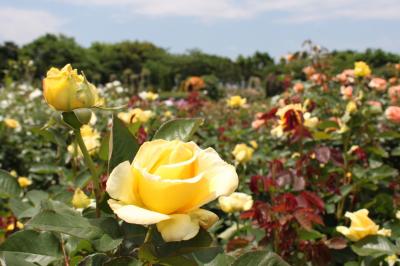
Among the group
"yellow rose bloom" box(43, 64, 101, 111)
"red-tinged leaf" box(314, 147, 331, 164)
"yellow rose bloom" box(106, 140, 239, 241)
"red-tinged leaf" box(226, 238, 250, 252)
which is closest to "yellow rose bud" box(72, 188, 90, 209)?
"yellow rose bloom" box(43, 64, 101, 111)

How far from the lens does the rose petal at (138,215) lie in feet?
1.66

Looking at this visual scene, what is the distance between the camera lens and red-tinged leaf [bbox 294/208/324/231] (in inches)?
49.7

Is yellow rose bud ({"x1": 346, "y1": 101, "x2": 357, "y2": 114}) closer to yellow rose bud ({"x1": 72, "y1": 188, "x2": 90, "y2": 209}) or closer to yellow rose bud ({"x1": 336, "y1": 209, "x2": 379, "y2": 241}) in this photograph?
yellow rose bud ({"x1": 336, "y1": 209, "x2": 379, "y2": 241})

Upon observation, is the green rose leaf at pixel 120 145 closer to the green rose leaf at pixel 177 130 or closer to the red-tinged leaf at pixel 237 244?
the green rose leaf at pixel 177 130

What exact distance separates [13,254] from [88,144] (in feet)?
2.73

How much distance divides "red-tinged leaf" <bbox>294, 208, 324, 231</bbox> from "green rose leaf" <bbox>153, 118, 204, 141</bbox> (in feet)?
2.11

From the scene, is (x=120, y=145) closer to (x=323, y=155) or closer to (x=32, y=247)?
(x=32, y=247)

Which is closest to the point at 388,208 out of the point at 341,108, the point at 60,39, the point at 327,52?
the point at 341,108

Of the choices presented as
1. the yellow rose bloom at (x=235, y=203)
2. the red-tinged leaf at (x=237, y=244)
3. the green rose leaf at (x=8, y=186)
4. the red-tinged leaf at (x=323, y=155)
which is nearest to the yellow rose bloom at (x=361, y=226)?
the red-tinged leaf at (x=237, y=244)

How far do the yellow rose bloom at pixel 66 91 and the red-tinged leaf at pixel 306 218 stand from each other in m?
0.74

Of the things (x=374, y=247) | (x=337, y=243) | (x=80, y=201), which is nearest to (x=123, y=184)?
(x=80, y=201)

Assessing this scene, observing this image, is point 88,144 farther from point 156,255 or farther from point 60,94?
point 156,255

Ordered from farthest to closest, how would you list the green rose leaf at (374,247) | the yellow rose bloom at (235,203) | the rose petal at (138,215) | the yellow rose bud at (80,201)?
the yellow rose bloom at (235,203), the green rose leaf at (374,247), the yellow rose bud at (80,201), the rose petal at (138,215)

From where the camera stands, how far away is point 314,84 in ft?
10.5
